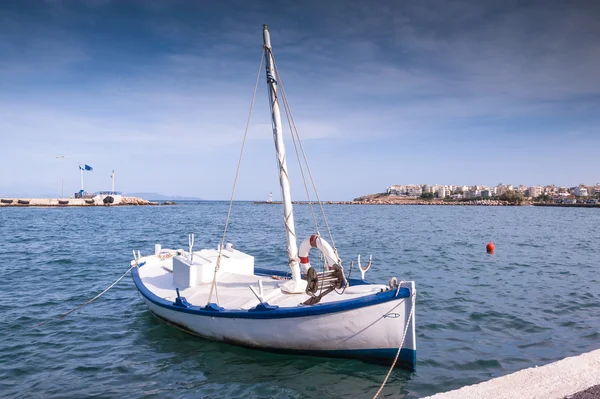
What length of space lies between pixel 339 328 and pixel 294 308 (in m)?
1.18

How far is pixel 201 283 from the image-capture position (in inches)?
554

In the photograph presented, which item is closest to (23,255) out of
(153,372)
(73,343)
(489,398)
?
(73,343)

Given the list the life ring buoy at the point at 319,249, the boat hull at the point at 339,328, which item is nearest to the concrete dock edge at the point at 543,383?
the boat hull at the point at 339,328

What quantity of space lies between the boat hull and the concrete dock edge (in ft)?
8.96

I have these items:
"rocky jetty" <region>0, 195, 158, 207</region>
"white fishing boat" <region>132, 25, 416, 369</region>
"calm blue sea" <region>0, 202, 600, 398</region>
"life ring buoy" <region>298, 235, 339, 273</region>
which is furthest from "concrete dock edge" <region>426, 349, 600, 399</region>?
"rocky jetty" <region>0, 195, 158, 207</region>

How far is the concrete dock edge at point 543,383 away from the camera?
6172 mm

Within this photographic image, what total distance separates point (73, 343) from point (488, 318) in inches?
546

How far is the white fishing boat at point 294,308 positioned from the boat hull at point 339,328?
0.08 feet

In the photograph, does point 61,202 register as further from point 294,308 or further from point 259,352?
point 294,308

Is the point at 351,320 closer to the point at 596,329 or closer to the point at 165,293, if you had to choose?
the point at 165,293

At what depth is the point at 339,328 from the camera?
31.6 ft

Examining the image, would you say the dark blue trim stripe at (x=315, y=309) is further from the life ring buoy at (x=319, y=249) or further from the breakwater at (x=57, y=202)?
the breakwater at (x=57, y=202)

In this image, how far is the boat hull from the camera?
30.5 ft

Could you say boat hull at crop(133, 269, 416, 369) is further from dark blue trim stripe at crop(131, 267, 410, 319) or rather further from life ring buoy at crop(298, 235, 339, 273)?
life ring buoy at crop(298, 235, 339, 273)
